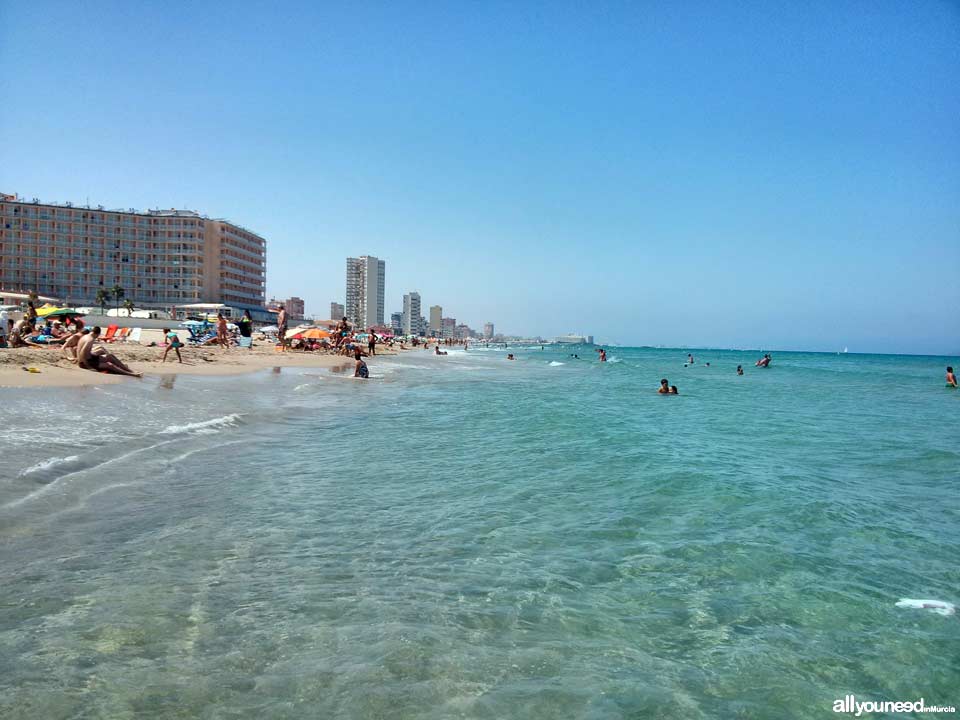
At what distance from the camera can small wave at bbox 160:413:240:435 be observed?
10.6 metres

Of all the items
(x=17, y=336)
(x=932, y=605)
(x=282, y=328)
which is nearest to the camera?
(x=932, y=605)

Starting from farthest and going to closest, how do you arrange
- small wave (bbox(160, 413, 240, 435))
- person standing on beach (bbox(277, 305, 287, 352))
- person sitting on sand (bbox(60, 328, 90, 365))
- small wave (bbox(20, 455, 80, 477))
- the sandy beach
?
person standing on beach (bbox(277, 305, 287, 352)) < person sitting on sand (bbox(60, 328, 90, 365)) < the sandy beach < small wave (bbox(160, 413, 240, 435)) < small wave (bbox(20, 455, 80, 477))

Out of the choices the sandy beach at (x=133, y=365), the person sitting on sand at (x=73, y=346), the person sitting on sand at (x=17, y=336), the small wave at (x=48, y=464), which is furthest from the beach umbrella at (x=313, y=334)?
the small wave at (x=48, y=464)

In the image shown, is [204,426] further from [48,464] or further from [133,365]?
[133,365]

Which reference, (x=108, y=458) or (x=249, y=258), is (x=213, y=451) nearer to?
(x=108, y=458)

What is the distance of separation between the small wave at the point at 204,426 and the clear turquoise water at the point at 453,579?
21 cm

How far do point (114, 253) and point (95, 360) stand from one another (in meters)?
99.0

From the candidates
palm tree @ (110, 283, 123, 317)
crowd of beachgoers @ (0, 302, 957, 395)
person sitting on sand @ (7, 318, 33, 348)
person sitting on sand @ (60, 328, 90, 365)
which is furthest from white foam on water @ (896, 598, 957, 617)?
palm tree @ (110, 283, 123, 317)

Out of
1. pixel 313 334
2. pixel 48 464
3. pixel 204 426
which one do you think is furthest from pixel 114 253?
pixel 48 464

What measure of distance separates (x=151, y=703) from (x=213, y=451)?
270 inches

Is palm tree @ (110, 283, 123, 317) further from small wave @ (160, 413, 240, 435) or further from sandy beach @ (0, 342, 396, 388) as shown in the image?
small wave @ (160, 413, 240, 435)

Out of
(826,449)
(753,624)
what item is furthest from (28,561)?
(826,449)

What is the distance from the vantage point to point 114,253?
10112cm

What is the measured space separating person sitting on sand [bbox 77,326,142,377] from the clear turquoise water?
29.4ft
